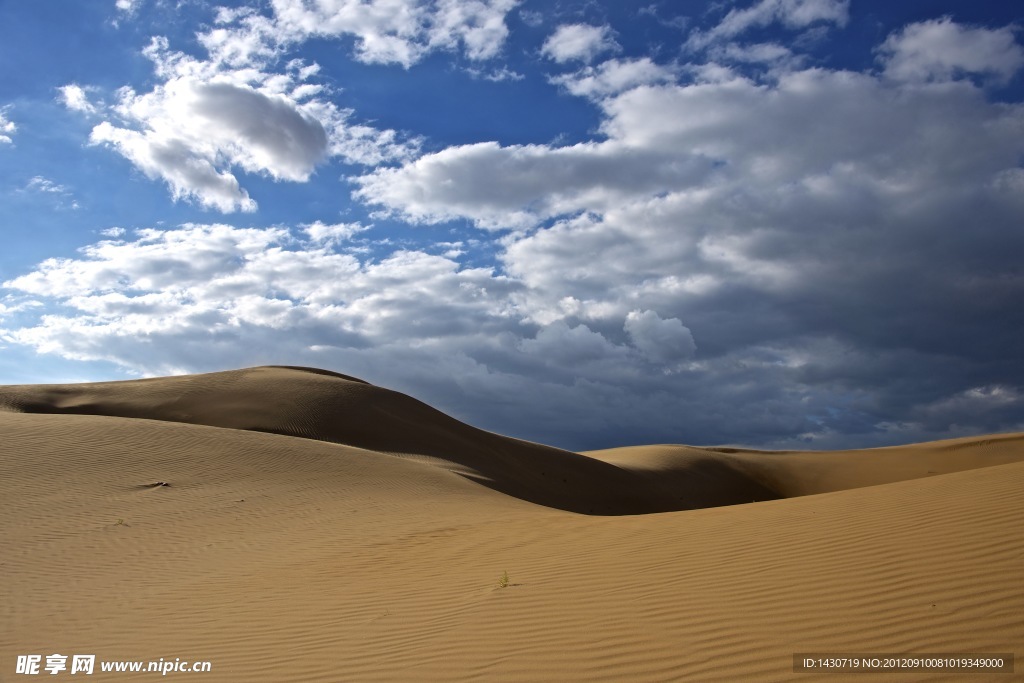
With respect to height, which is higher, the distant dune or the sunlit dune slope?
the sunlit dune slope

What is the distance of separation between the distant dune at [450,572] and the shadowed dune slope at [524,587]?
1.2 inches

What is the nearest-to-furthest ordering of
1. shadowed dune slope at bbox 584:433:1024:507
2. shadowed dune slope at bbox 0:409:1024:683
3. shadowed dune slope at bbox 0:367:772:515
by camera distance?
1. shadowed dune slope at bbox 0:409:1024:683
2. shadowed dune slope at bbox 0:367:772:515
3. shadowed dune slope at bbox 584:433:1024:507

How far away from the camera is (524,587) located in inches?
300

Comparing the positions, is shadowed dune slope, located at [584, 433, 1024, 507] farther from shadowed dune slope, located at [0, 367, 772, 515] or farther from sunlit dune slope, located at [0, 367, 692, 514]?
sunlit dune slope, located at [0, 367, 692, 514]

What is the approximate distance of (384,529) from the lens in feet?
46.1

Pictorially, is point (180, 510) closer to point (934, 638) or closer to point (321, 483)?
point (321, 483)

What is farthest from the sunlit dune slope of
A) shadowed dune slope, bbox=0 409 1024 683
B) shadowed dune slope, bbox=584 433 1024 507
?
shadowed dune slope, bbox=0 409 1024 683

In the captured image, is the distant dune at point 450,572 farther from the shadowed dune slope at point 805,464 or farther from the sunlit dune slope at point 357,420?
the shadowed dune slope at point 805,464

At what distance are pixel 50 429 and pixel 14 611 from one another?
49.3 ft

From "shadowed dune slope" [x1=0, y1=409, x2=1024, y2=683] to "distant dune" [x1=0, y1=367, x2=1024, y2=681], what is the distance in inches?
1.2

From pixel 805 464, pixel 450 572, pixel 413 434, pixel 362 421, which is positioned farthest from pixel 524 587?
pixel 805 464

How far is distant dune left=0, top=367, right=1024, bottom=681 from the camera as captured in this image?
542 centimetres

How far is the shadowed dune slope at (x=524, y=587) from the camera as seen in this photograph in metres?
5.32

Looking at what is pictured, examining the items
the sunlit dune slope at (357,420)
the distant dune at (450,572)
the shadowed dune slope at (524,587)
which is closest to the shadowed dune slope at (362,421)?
the sunlit dune slope at (357,420)
